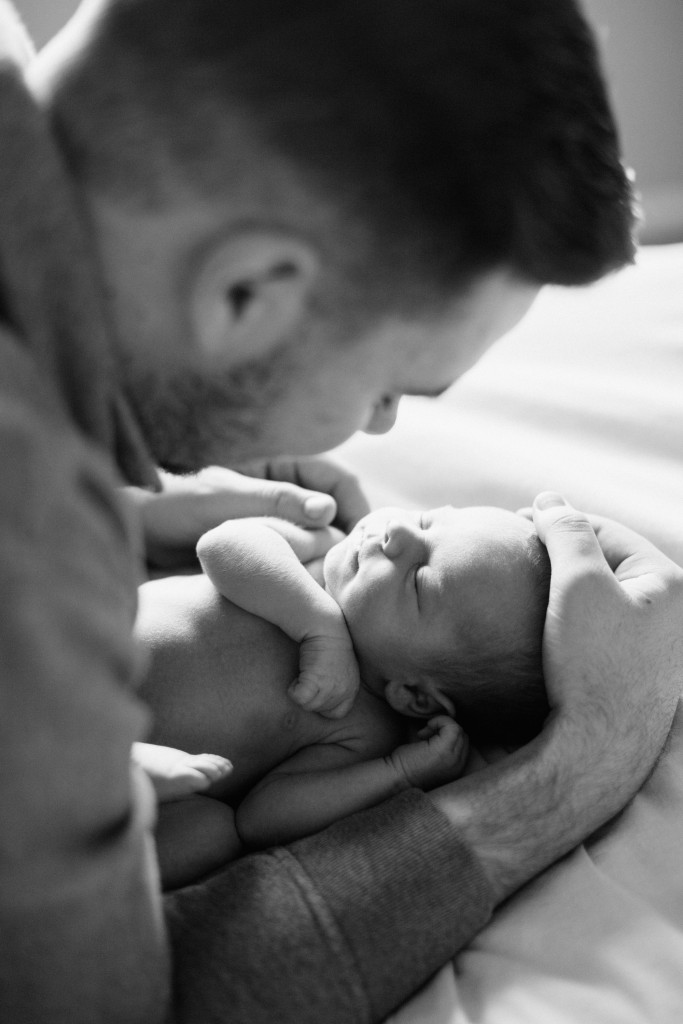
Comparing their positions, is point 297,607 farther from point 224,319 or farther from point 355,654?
point 224,319

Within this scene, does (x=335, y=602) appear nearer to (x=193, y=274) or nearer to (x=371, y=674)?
(x=371, y=674)

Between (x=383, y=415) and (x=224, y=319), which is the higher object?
(x=224, y=319)

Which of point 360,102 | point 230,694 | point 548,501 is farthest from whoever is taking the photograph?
point 548,501

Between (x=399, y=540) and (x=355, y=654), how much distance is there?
160 millimetres

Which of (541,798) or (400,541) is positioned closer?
(541,798)

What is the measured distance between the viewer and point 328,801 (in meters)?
1.04

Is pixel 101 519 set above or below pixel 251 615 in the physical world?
above

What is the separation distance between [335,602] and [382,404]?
14.9 inches

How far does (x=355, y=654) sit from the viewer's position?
1215mm

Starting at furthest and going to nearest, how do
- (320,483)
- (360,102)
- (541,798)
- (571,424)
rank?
(571,424)
(320,483)
(541,798)
(360,102)

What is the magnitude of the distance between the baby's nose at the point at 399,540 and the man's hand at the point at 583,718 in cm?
18

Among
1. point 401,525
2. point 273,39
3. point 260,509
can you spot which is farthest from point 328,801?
point 273,39

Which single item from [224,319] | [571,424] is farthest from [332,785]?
[571,424]

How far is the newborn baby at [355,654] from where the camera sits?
111cm
